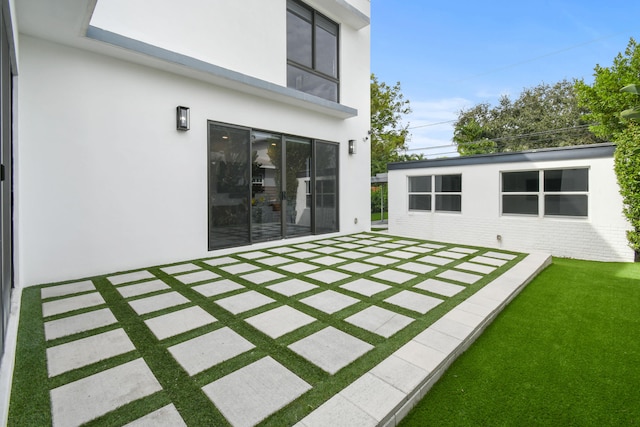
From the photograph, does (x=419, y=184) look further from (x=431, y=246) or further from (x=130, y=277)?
(x=130, y=277)

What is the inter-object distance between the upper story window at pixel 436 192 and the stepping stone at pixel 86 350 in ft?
25.3

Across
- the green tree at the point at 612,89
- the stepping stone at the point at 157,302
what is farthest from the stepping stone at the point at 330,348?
the green tree at the point at 612,89

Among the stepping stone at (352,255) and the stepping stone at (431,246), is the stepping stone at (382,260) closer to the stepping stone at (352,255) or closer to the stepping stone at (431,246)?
the stepping stone at (352,255)

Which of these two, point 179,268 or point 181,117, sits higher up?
point 181,117

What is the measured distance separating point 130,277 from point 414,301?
140 inches

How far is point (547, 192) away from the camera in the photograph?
6746mm

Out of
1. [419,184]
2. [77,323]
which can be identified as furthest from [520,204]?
[77,323]

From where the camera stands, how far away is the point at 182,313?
110 inches

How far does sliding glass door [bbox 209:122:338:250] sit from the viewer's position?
17.7 ft

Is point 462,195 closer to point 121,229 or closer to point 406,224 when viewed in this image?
point 406,224

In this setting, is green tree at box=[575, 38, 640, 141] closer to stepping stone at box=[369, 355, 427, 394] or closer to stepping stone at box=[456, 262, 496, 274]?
stepping stone at box=[456, 262, 496, 274]

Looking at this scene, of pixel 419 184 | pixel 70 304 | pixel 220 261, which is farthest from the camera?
pixel 419 184

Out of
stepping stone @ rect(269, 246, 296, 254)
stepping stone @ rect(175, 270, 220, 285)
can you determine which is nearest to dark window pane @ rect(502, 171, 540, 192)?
stepping stone @ rect(269, 246, 296, 254)

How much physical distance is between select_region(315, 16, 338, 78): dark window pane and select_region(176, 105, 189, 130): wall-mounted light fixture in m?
3.63
